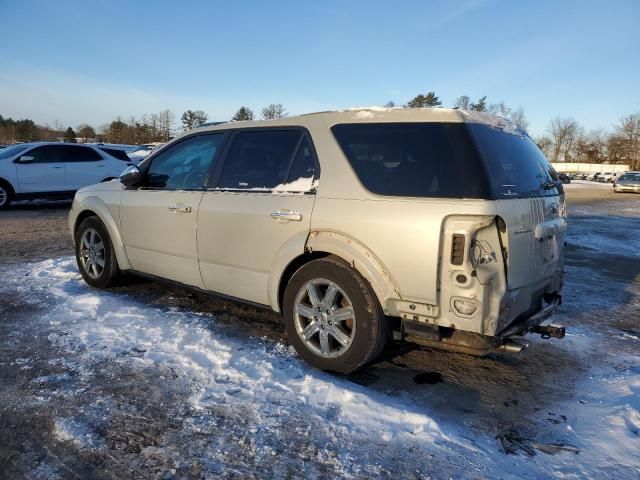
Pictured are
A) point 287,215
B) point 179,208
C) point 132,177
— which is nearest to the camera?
point 287,215

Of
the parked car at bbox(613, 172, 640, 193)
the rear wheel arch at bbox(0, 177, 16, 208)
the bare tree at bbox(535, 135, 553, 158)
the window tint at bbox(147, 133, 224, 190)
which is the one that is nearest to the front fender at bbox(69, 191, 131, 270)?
the window tint at bbox(147, 133, 224, 190)

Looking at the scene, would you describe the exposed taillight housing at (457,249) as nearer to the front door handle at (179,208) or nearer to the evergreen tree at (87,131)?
the front door handle at (179,208)

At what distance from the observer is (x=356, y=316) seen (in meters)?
3.17

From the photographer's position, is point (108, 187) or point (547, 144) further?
point (547, 144)

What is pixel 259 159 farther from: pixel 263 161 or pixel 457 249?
pixel 457 249

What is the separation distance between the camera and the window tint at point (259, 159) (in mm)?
3699

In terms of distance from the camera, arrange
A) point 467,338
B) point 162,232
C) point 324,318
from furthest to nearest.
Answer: point 162,232 → point 324,318 → point 467,338

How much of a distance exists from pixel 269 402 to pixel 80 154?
40.4ft

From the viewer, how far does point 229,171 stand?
4039mm

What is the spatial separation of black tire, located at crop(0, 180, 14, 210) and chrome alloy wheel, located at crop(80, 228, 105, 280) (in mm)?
8714

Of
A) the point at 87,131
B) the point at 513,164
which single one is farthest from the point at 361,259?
the point at 87,131

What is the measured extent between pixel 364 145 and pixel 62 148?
12029 mm

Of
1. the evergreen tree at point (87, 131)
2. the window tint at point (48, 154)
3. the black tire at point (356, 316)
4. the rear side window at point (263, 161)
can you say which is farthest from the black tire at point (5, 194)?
the evergreen tree at point (87, 131)

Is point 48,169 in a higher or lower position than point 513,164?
lower
